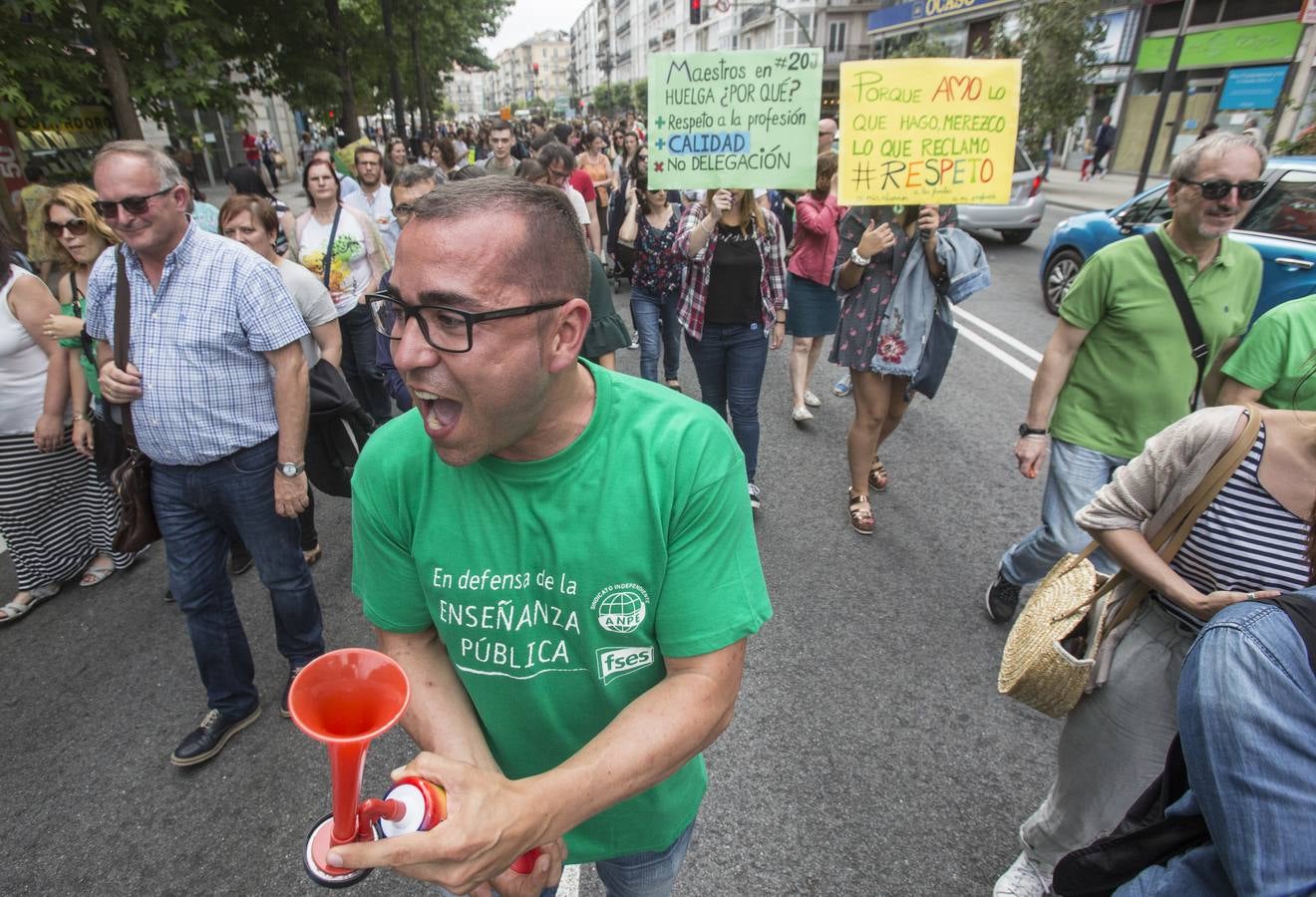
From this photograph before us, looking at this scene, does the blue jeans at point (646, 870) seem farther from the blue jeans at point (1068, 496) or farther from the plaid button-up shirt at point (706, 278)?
the plaid button-up shirt at point (706, 278)

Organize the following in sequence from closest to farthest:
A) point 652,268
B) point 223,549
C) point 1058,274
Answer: point 223,549, point 652,268, point 1058,274

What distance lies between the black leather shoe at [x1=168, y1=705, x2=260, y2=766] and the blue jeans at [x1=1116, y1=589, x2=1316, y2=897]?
2.98m

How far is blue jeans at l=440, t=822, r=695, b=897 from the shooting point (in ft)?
5.29

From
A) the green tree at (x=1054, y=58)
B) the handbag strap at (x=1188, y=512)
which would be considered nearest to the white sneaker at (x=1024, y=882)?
the handbag strap at (x=1188, y=512)

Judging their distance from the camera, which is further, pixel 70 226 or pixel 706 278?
pixel 706 278

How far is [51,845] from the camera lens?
98.5 inches

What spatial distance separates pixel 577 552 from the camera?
1208 mm

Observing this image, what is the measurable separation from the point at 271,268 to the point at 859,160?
Answer: 8.64 ft

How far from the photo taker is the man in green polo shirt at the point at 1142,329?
2.51 meters

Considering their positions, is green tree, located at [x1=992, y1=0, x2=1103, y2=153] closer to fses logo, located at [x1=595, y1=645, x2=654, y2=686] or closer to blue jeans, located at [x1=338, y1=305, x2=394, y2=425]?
blue jeans, located at [x1=338, y1=305, x2=394, y2=425]

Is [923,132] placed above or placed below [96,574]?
above

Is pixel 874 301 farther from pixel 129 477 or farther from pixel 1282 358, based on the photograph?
pixel 129 477

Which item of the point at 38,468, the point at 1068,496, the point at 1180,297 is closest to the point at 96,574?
the point at 38,468

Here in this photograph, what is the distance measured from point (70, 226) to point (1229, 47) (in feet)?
84.7
